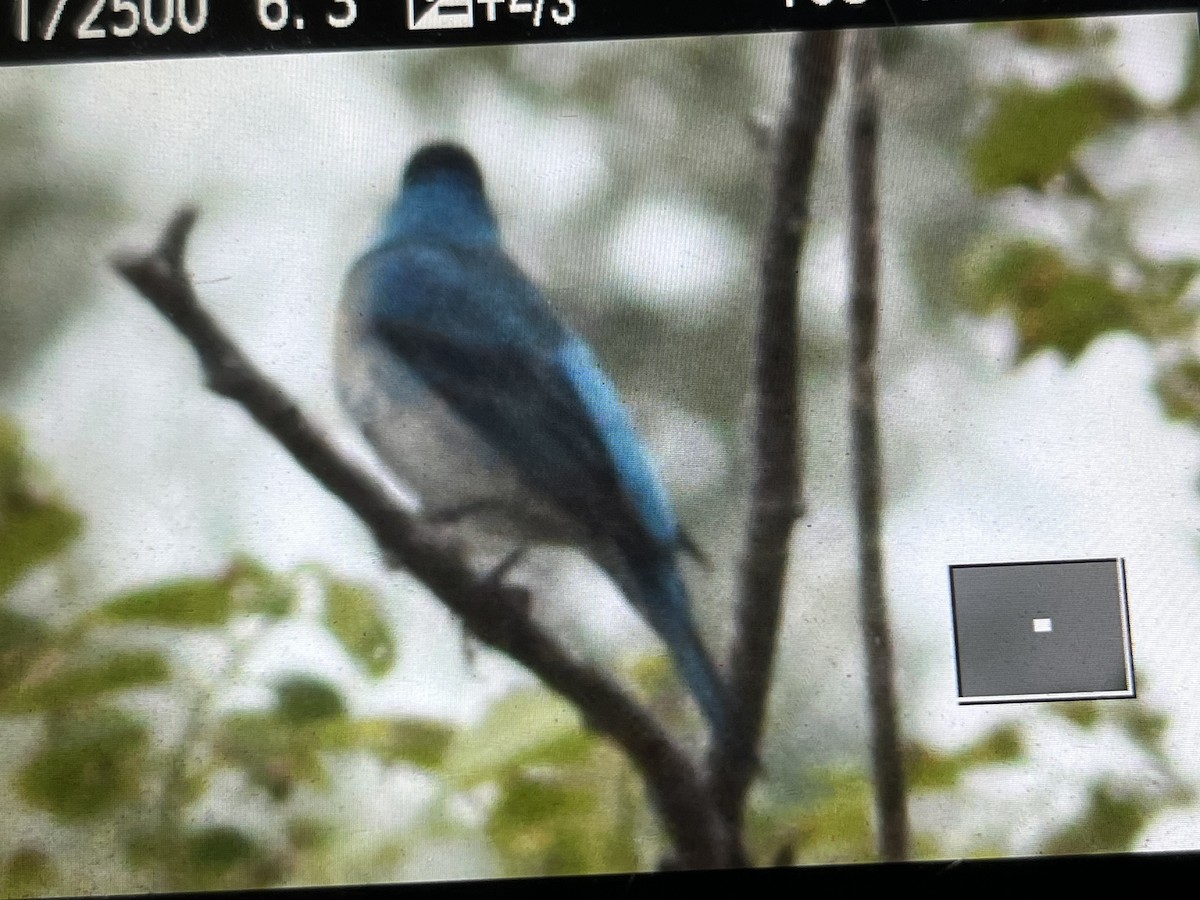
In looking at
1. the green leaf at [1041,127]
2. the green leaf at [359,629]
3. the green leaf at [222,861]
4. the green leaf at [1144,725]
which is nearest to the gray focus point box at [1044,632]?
the green leaf at [1144,725]

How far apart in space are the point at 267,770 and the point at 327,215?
1.61ft

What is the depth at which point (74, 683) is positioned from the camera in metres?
1.16

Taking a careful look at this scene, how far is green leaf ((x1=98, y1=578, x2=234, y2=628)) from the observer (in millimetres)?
1151

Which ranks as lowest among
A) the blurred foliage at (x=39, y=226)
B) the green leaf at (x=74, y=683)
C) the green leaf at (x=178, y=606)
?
the green leaf at (x=74, y=683)

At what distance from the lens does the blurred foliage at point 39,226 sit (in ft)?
3.99

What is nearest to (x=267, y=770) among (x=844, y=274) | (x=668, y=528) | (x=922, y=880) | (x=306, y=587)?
(x=306, y=587)

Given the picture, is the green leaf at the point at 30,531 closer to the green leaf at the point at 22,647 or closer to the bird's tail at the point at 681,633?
the green leaf at the point at 22,647

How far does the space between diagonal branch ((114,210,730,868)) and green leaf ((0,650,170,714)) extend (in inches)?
8.7

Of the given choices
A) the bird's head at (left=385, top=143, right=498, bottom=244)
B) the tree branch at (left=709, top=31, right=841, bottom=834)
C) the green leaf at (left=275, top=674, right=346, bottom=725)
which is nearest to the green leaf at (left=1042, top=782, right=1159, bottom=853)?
the tree branch at (left=709, top=31, right=841, bottom=834)

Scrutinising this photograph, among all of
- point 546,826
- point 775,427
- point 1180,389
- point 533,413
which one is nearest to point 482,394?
point 533,413

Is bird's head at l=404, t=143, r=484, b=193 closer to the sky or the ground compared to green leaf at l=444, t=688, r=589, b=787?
closer to the sky

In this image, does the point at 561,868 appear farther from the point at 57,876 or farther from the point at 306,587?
the point at 57,876

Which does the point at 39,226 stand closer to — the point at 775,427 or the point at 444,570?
the point at 444,570

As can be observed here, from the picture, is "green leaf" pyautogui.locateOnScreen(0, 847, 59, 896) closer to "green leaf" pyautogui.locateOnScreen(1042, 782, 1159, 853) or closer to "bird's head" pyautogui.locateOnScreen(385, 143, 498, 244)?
"bird's head" pyautogui.locateOnScreen(385, 143, 498, 244)
